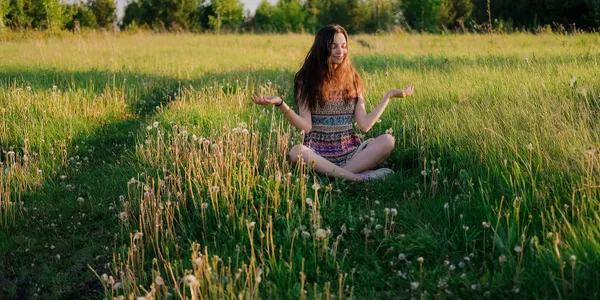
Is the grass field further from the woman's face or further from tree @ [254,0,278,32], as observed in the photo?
tree @ [254,0,278,32]

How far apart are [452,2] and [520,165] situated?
39.2 metres

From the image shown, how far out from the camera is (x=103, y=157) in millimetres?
6488

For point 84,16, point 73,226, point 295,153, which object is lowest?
point 73,226

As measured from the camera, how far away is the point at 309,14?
5769 cm

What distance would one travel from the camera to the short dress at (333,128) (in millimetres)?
5312

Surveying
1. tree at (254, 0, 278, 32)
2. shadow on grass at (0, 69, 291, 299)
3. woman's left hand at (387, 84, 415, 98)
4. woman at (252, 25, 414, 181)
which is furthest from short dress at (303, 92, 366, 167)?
tree at (254, 0, 278, 32)

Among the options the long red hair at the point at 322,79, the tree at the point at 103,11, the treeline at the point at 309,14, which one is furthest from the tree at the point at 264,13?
the long red hair at the point at 322,79

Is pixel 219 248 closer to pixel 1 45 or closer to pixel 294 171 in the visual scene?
pixel 294 171

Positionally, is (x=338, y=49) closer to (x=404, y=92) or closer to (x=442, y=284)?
(x=404, y=92)

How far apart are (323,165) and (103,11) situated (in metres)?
45.0

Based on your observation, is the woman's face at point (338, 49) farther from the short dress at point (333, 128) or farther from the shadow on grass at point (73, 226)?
the shadow on grass at point (73, 226)

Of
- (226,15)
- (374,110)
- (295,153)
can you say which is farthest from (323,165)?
(226,15)

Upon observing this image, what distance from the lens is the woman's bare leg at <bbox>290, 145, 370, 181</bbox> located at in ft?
16.4

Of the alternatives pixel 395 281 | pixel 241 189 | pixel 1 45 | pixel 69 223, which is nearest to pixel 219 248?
pixel 241 189
